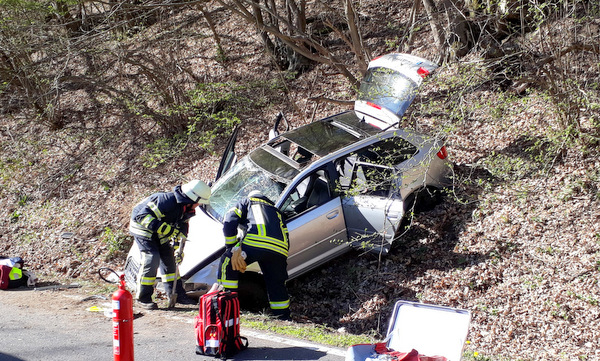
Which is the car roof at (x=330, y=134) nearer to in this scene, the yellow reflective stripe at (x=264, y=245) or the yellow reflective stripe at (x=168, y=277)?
the yellow reflective stripe at (x=264, y=245)

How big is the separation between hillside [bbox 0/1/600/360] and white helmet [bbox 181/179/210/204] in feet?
6.20

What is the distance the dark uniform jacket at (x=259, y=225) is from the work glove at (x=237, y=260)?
0.09 meters

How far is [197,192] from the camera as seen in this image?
21.4ft

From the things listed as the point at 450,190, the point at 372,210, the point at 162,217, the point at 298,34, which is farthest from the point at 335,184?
the point at 298,34

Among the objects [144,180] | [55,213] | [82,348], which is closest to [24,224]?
[55,213]

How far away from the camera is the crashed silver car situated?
22.7 ft

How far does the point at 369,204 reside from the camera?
7.22m

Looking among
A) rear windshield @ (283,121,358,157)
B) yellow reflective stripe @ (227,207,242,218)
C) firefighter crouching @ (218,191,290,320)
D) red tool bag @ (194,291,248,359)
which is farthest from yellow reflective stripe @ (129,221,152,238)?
rear windshield @ (283,121,358,157)

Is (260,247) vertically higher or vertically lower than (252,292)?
higher

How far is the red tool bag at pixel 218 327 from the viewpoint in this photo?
507cm

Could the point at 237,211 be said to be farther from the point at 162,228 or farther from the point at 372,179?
the point at 372,179

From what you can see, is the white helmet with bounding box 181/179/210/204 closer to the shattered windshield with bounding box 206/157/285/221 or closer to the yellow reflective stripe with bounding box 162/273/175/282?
the shattered windshield with bounding box 206/157/285/221

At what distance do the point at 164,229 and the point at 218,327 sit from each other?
194 cm

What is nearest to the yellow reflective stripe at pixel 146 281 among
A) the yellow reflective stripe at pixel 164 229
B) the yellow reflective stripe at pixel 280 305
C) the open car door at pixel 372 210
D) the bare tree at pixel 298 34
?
the yellow reflective stripe at pixel 164 229
